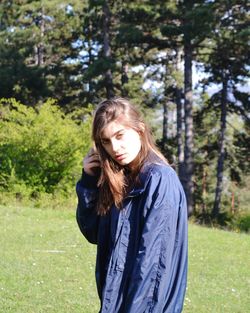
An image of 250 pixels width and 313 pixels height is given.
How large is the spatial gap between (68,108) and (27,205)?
13.7 m

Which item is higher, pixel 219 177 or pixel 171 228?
pixel 171 228

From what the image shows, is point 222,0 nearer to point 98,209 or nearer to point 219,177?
point 219,177

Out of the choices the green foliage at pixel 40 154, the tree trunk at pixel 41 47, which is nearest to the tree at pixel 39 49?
the tree trunk at pixel 41 47

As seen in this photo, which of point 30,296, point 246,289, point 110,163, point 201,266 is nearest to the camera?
point 110,163

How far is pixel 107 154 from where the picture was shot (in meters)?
2.12

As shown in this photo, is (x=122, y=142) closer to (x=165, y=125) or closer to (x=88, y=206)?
(x=88, y=206)

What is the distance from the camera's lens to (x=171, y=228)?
1.93 m

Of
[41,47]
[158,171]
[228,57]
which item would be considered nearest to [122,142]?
[158,171]

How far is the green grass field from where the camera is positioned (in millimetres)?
6035

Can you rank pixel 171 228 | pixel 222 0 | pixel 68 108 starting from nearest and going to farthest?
pixel 171 228, pixel 222 0, pixel 68 108

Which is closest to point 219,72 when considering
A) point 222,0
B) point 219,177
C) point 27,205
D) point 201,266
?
point 219,177

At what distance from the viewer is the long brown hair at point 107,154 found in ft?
6.74

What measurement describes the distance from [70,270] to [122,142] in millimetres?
5908

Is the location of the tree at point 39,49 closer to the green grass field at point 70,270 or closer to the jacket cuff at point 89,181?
the green grass field at point 70,270
